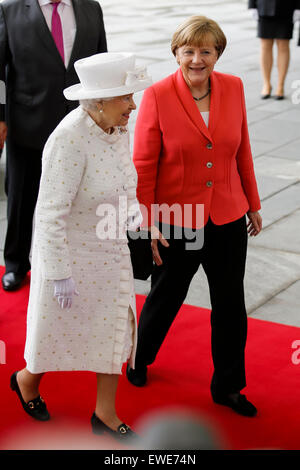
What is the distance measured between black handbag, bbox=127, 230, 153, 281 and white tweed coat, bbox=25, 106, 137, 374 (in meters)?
0.17

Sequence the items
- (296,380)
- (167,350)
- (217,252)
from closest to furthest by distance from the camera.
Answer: (217,252) → (296,380) → (167,350)

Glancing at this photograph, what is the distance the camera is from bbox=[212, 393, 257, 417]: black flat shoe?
374cm

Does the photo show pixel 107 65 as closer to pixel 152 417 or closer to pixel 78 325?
pixel 78 325

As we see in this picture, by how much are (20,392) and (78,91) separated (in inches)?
56.1

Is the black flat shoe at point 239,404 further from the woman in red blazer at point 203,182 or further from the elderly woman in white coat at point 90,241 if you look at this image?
the elderly woman in white coat at point 90,241

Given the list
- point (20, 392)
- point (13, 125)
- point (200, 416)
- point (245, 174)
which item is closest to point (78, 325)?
point (20, 392)

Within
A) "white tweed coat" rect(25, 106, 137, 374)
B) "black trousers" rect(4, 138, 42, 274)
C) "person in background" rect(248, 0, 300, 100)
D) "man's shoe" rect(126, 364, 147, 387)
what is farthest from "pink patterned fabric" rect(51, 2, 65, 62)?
"person in background" rect(248, 0, 300, 100)

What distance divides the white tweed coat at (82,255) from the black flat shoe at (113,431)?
266mm

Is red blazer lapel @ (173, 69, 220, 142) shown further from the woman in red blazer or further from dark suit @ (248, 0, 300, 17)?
dark suit @ (248, 0, 300, 17)

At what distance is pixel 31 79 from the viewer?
4.84 m

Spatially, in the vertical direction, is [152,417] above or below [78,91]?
below

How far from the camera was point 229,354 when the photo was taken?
3773 mm

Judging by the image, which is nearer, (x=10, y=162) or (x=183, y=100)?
(x=183, y=100)

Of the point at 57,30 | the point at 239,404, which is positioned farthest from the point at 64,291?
the point at 57,30
